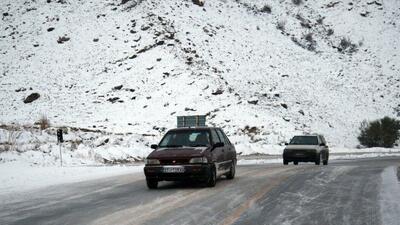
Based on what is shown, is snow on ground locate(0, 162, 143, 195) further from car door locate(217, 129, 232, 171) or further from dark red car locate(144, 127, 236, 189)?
car door locate(217, 129, 232, 171)

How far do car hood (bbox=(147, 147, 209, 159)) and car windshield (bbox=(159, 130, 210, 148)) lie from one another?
1.43 feet

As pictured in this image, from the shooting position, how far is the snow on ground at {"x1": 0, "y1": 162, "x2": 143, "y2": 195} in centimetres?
1476

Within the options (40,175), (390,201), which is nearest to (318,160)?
(40,175)

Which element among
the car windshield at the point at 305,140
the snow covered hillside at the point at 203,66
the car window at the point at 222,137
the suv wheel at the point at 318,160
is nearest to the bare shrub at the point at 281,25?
the snow covered hillside at the point at 203,66

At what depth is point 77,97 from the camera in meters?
49.8

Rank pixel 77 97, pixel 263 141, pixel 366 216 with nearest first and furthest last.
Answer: pixel 366 216 < pixel 263 141 < pixel 77 97

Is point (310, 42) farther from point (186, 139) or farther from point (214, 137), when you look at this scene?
point (186, 139)

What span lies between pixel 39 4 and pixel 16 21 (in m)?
4.27

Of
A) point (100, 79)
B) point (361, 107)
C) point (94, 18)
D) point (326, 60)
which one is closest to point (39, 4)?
point (94, 18)

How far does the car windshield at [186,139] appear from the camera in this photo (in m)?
13.3

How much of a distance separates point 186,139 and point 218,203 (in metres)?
3.94

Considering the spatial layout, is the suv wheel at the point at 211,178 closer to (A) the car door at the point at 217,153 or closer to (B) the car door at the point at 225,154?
(A) the car door at the point at 217,153

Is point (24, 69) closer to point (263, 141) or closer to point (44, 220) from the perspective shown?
point (263, 141)

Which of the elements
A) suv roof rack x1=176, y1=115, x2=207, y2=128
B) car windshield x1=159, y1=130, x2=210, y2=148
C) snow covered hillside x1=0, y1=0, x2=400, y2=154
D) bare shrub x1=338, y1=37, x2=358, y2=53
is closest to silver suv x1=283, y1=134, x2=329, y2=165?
suv roof rack x1=176, y1=115, x2=207, y2=128
